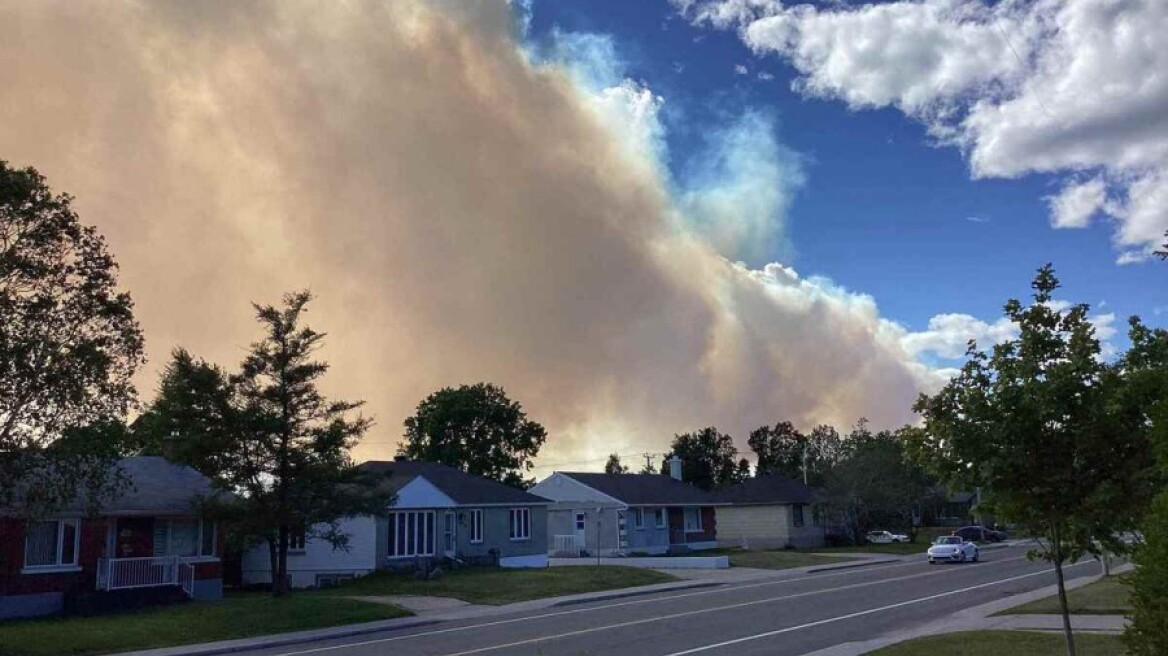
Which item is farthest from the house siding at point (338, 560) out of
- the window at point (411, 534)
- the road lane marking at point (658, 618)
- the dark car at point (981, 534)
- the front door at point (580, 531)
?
the dark car at point (981, 534)

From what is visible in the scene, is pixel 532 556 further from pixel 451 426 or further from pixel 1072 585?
pixel 451 426

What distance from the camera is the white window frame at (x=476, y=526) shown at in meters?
45.8

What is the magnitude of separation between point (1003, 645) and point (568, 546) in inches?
1713

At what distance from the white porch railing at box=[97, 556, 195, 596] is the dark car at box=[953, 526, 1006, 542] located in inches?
2230

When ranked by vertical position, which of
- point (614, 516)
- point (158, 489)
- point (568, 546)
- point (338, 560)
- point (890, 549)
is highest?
point (158, 489)

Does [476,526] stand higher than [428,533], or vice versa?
[476,526]

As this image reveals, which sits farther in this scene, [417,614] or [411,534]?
[411,534]

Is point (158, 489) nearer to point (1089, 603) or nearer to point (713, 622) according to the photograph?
point (713, 622)

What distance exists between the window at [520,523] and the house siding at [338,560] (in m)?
9.09

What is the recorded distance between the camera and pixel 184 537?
109ft

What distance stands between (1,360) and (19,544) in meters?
11.5

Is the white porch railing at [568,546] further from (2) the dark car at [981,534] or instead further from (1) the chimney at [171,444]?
(2) the dark car at [981,534]

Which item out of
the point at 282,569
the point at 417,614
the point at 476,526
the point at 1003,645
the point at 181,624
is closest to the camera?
the point at 1003,645

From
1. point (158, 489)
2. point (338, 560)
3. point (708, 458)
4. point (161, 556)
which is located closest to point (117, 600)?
point (161, 556)
